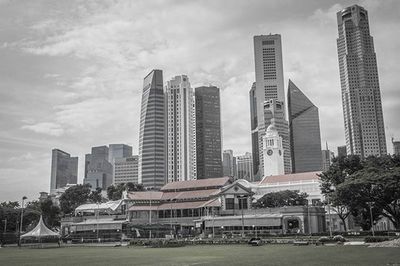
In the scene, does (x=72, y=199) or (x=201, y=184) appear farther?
(x=72, y=199)

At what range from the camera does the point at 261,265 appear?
33.4m

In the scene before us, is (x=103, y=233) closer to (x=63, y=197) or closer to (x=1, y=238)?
(x=1, y=238)

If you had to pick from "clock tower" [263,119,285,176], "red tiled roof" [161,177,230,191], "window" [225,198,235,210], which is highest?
"clock tower" [263,119,285,176]

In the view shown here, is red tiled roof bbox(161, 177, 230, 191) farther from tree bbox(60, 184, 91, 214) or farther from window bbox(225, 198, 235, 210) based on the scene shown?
tree bbox(60, 184, 91, 214)

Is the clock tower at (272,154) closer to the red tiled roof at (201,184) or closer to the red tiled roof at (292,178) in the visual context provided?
the red tiled roof at (292,178)

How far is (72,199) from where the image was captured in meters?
154

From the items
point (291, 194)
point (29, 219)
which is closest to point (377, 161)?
point (291, 194)

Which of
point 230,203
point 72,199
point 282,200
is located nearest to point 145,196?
point 230,203

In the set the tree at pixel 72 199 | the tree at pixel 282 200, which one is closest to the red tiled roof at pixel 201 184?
the tree at pixel 282 200

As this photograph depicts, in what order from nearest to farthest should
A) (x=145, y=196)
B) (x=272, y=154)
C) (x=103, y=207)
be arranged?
(x=145, y=196) → (x=103, y=207) → (x=272, y=154)

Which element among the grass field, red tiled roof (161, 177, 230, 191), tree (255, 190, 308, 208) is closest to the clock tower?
tree (255, 190, 308, 208)

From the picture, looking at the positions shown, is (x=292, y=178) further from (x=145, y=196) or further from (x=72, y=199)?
(x=72, y=199)

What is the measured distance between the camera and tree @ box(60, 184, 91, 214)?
152000 millimetres

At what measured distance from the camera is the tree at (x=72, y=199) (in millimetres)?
152000
